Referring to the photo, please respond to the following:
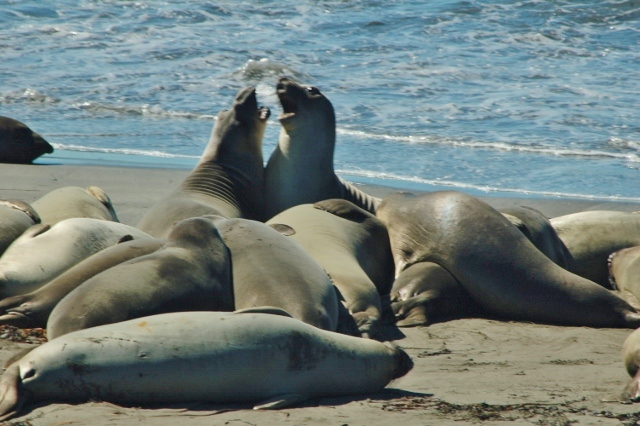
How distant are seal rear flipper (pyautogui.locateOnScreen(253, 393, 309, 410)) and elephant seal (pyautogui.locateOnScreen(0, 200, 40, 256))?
2.43 m

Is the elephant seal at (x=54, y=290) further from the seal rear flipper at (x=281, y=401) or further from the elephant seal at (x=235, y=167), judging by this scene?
the elephant seal at (x=235, y=167)

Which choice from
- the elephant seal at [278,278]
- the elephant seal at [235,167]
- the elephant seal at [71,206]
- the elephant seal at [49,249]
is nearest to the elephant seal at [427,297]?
the elephant seal at [278,278]

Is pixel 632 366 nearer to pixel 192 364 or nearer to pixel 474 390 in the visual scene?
pixel 474 390

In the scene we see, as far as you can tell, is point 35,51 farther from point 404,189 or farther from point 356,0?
point 404,189

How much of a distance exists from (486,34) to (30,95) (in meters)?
8.32

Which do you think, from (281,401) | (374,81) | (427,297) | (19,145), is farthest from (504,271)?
(374,81)

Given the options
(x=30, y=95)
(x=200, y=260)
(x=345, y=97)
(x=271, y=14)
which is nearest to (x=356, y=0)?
(x=271, y=14)

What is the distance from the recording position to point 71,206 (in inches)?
241

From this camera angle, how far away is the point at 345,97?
44.7 ft

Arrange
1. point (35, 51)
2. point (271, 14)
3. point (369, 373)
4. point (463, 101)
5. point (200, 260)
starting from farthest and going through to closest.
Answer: point (271, 14) → point (35, 51) → point (463, 101) → point (200, 260) → point (369, 373)

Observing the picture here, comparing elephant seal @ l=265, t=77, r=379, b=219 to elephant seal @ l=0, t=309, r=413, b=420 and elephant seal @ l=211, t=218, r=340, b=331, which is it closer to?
elephant seal @ l=211, t=218, r=340, b=331

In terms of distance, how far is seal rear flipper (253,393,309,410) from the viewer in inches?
129

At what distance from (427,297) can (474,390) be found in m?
1.50

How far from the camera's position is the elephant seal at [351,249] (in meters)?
4.75
